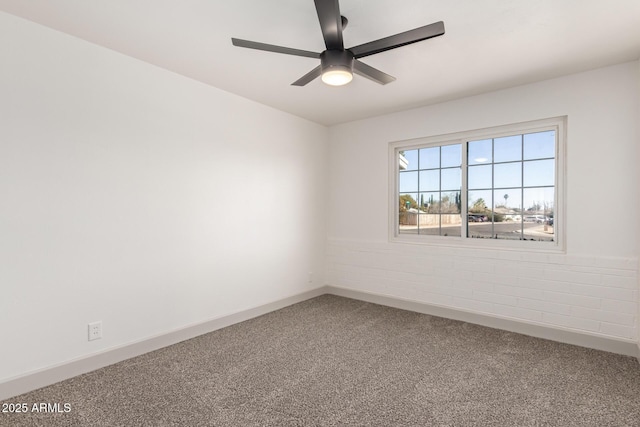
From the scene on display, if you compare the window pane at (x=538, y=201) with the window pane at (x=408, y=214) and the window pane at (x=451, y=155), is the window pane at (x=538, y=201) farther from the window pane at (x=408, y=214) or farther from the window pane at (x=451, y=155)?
the window pane at (x=408, y=214)

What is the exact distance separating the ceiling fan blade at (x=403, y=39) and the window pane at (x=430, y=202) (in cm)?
251

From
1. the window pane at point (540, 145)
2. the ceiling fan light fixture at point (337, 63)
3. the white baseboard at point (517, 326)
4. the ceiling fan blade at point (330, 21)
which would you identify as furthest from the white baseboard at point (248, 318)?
the ceiling fan blade at point (330, 21)

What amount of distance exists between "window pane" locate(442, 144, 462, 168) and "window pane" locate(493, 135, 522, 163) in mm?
383

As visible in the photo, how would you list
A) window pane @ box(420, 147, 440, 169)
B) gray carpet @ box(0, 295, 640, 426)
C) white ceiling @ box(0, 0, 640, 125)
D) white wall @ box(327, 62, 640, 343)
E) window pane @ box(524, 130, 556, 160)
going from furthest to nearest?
window pane @ box(420, 147, 440, 169)
window pane @ box(524, 130, 556, 160)
white wall @ box(327, 62, 640, 343)
white ceiling @ box(0, 0, 640, 125)
gray carpet @ box(0, 295, 640, 426)

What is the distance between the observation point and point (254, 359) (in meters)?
2.78

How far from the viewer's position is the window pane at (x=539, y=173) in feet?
11.1

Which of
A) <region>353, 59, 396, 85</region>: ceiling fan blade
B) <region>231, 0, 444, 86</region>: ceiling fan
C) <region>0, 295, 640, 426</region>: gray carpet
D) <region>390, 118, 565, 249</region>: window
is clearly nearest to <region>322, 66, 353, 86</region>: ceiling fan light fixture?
<region>231, 0, 444, 86</region>: ceiling fan

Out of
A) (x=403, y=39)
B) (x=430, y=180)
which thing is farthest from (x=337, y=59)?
(x=430, y=180)

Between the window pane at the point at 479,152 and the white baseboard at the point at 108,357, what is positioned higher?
the window pane at the point at 479,152

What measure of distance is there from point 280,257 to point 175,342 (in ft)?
5.22

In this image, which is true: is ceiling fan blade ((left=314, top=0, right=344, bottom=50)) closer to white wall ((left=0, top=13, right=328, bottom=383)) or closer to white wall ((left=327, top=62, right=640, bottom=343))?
white wall ((left=0, top=13, right=328, bottom=383))

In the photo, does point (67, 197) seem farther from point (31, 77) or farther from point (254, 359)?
point (254, 359)

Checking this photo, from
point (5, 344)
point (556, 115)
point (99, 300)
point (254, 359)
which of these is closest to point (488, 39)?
point (556, 115)

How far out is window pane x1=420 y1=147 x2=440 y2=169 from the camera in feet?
13.7
